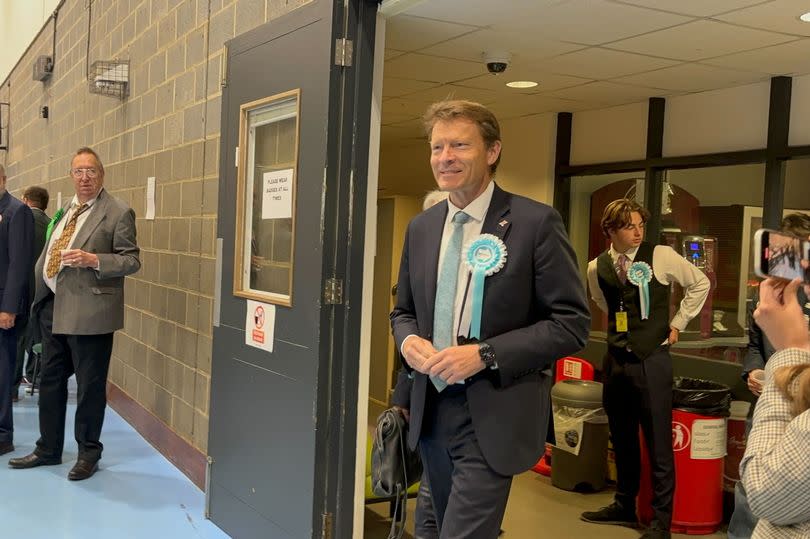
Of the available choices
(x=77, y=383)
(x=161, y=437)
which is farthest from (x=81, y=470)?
(x=161, y=437)

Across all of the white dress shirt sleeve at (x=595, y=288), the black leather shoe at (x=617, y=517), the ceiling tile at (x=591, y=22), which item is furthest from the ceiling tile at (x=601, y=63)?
the black leather shoe at (x=617, y=517)

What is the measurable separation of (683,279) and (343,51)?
217 cm

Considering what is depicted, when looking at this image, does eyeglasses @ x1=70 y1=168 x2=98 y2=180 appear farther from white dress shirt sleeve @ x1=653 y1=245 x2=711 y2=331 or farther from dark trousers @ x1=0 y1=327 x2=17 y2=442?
white dress shirt sleeve @ x1=653 y1=245 x2=711 y2=331

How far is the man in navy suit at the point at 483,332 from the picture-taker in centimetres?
192

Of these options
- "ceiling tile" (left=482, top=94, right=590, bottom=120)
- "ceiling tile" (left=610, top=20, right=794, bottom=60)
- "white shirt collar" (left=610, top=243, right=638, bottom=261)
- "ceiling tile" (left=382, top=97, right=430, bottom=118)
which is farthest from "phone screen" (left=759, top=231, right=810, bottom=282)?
"ceiling tile" (left=382, top=97, right=430, bottom=118)

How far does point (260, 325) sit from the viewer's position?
10.4ft

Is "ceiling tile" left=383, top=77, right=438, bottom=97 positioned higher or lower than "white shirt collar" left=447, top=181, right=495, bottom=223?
higher

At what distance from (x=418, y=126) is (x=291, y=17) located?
11.3ft

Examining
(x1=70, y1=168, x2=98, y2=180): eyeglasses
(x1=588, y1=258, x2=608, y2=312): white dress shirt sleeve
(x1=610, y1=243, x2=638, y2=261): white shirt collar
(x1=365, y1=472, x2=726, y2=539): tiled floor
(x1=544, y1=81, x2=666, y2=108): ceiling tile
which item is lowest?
(x1=365, y1=472, x2=726, y2=539): tiled floor

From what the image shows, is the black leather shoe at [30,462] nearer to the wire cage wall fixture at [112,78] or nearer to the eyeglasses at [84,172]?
the eyeglasses at [84,172]

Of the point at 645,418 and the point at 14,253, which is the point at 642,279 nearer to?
the point at 645,418

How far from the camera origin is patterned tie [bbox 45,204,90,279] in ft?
13.6

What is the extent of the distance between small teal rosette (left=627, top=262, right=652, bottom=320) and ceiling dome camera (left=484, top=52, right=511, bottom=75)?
1260mm

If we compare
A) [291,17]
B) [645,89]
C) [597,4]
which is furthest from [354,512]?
[645,89]
